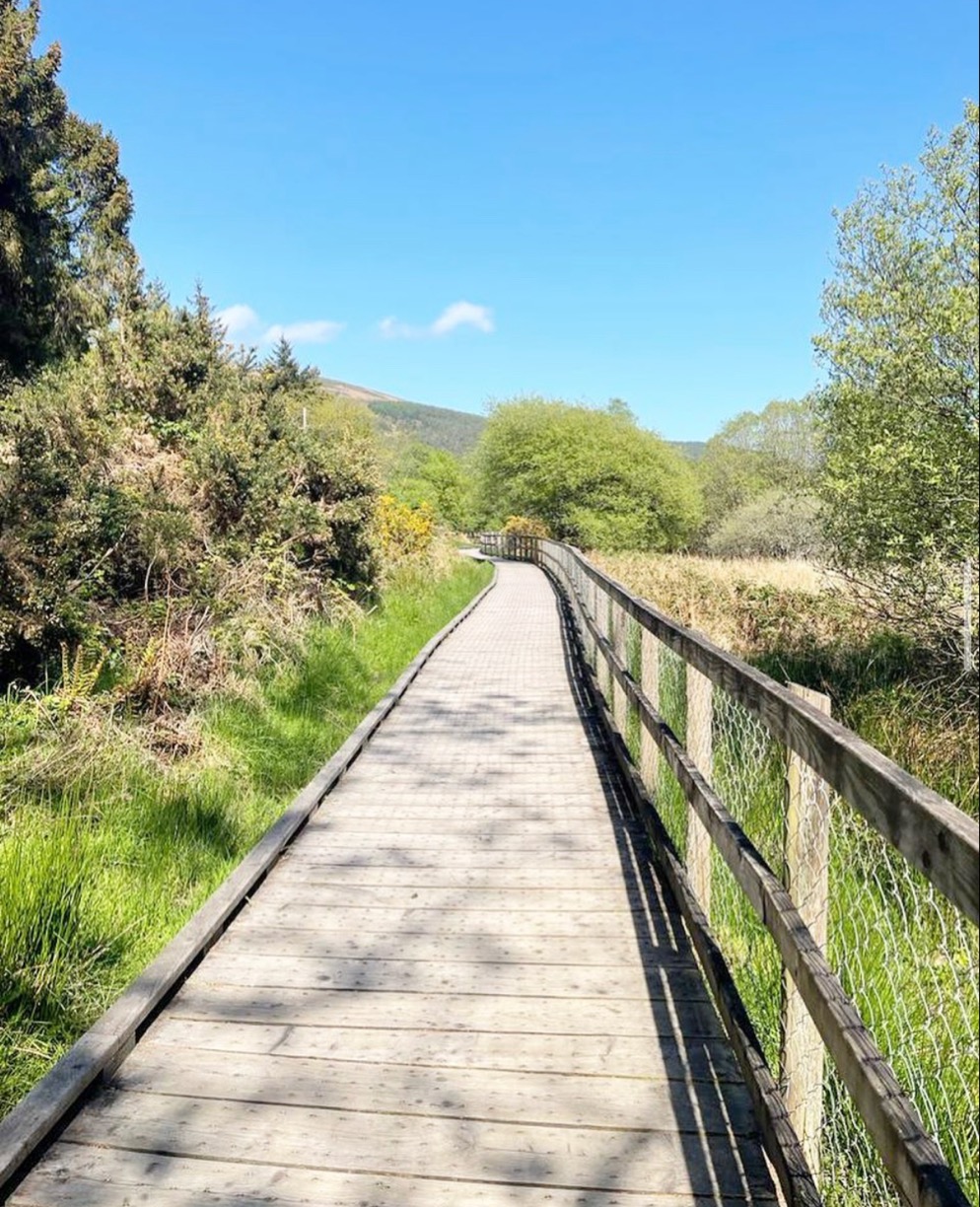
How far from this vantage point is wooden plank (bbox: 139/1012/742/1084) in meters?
2.45

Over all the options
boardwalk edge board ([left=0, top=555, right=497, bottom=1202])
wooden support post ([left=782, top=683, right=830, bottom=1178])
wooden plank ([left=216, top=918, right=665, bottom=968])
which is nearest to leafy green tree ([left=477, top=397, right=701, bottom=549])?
boardwalk edge board ([left=0, top=555, right=497, bottom=1202])

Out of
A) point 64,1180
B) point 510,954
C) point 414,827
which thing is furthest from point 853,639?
point 64,1180

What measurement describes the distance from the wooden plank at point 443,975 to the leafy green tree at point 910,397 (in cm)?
820

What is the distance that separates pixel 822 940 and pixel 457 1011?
126cm

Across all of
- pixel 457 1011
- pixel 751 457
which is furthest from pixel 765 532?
pixel 457 1011

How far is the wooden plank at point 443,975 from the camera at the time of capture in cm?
289

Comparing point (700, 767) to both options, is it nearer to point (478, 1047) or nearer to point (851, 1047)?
point (478, 1047)

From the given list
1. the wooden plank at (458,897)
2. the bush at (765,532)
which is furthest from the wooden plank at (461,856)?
the bush at (765,532)

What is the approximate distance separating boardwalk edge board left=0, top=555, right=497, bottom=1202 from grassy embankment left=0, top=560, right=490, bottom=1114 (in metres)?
Answer: 0.24

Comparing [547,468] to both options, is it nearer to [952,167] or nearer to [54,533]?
[952,167]

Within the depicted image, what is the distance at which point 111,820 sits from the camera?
4.31 metres

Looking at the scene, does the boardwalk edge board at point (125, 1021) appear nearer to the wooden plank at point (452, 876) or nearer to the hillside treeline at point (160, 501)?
the wooden plank at point (452, 876)

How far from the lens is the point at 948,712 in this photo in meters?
7.95

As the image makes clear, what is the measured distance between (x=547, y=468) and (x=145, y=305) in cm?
3350
